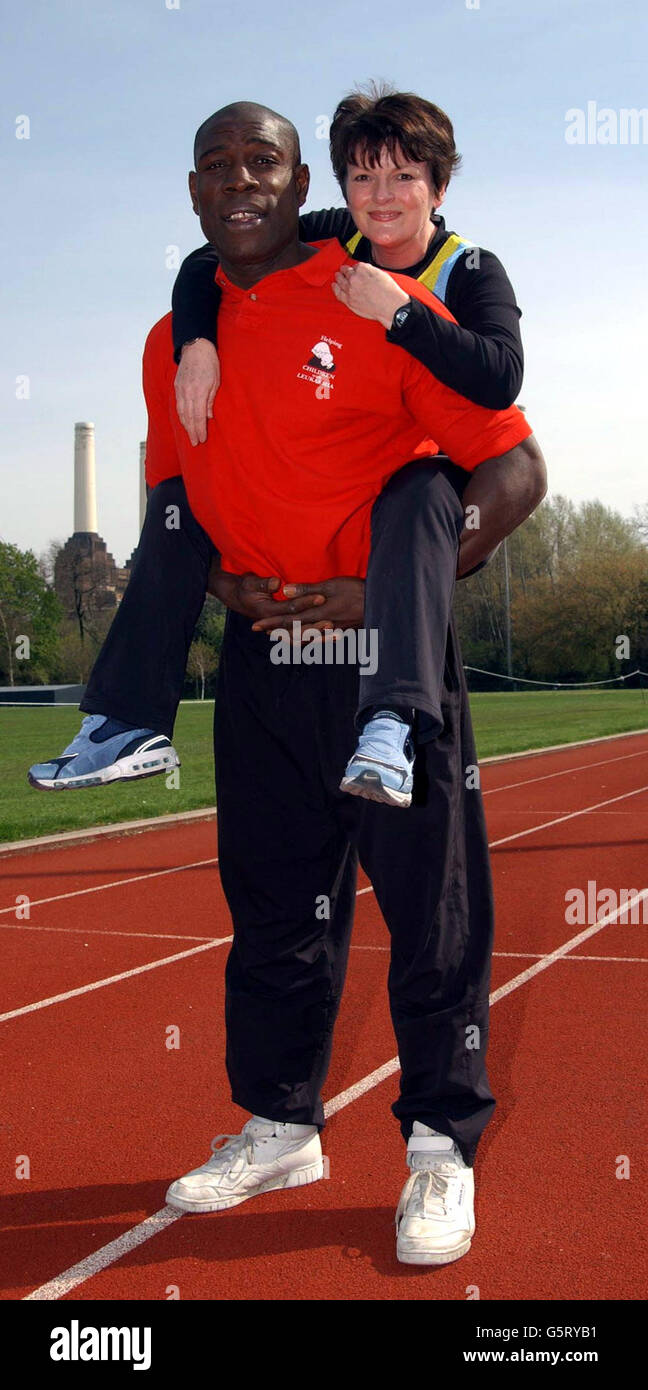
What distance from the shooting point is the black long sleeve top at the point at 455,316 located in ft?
8.72

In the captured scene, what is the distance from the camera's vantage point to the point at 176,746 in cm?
2469

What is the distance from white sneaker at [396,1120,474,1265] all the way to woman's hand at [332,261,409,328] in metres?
1.90

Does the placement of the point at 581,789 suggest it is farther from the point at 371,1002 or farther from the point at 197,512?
the point at 197,512

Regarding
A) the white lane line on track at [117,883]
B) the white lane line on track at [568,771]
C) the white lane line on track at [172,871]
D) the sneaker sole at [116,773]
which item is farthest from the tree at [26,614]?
the sneaker sole at [116,773]

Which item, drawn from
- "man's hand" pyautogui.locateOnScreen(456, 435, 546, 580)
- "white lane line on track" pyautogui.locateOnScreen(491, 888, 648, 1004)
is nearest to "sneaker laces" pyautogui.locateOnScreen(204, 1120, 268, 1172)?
"man's hand" pyautogui.locateOnScreen(456, 435, 546, 580)

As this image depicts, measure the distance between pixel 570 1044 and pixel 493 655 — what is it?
68053 mm

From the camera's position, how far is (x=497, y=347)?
2.73 metres

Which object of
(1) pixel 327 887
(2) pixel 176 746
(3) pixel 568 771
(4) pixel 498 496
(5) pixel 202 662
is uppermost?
(5) pixel 202 662

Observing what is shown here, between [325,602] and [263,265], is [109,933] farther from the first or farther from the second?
[263,265]

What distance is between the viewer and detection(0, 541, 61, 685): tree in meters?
76.6

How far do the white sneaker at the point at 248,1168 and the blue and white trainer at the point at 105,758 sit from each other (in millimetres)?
1047

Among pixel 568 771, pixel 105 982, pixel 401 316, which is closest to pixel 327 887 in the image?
pixel 401 316

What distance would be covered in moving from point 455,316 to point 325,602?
735 millimetres
